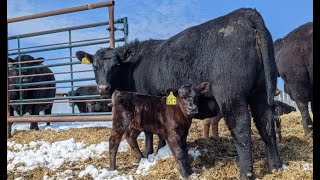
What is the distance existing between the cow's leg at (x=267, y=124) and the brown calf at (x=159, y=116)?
2.63ft

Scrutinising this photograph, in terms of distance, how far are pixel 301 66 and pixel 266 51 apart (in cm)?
360

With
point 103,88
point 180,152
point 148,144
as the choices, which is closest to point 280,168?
point 180,152

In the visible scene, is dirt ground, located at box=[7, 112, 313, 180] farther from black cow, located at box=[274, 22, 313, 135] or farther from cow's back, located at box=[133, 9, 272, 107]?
cow's back, located at box=[133, 9, 272, 107]

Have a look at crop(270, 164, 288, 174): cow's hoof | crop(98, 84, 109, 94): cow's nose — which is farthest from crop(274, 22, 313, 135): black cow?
crop(98, 84, 109, 94): cow's nose

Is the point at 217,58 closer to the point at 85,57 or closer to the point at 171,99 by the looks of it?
the point at 171,99

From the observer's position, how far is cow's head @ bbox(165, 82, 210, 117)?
17.1ft

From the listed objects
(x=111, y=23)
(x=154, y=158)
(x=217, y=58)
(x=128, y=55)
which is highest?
(x=111, y=23)

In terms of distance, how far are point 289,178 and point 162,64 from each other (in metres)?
2.52

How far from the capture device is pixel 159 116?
18.6ft

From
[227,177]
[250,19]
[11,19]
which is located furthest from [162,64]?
[11,19]

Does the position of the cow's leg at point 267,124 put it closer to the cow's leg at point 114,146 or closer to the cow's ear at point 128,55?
the cow's leg at point 114,146

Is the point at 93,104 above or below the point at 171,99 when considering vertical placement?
below

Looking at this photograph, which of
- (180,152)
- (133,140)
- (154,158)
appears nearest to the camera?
(180,152)

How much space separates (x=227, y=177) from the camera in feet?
16.8
